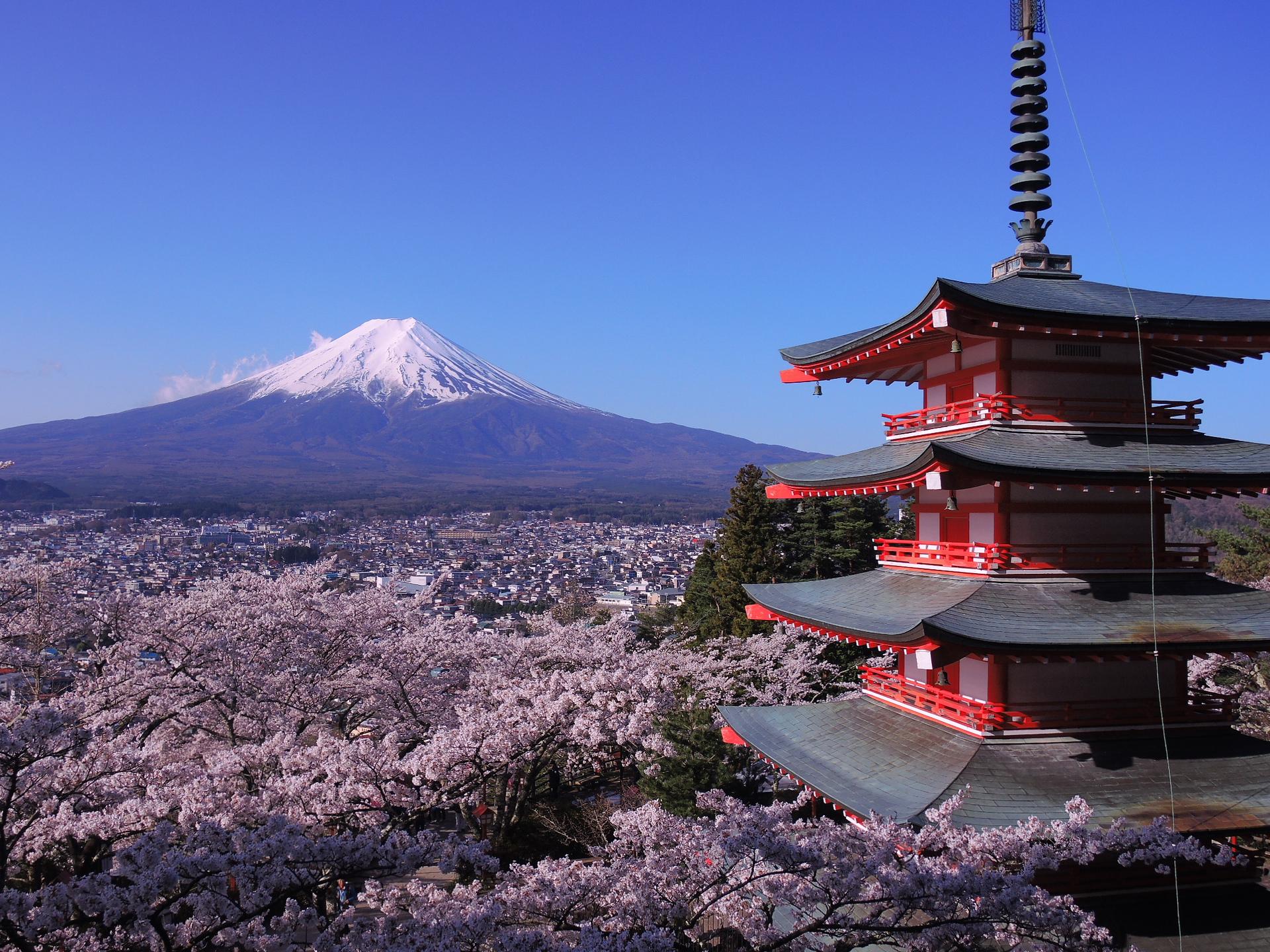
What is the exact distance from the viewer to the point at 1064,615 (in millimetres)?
7891

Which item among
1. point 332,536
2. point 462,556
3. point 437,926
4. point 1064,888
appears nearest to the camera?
point 437,926

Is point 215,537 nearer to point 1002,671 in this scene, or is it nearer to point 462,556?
point 462,556

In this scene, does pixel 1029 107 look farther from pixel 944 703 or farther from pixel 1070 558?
pixel 944 703

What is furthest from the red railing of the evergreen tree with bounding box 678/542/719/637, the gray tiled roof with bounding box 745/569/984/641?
the evergreen tree with bounding box 678/542/719/637

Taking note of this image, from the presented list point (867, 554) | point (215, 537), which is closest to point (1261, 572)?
point (867, 554)

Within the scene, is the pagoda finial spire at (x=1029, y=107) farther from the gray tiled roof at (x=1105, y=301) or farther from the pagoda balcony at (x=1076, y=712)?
the pagoda balcony at (x=1076, y=712)

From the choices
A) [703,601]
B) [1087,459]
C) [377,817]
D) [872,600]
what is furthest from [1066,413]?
[703,601]

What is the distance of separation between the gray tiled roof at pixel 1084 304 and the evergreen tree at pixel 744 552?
48.3ft

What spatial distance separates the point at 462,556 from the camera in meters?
85.7

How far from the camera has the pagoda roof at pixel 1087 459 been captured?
770cm

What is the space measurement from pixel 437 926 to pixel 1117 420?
26.5 ft

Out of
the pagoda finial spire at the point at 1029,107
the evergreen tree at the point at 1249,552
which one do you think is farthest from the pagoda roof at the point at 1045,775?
the evergreen tree at the point at 1249,552

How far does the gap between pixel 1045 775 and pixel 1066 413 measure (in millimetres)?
3713

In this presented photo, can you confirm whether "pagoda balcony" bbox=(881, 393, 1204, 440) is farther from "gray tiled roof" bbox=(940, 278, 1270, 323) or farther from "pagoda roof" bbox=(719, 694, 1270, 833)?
"pagoda roof" bbox=(719, 694, 1270, 833)
